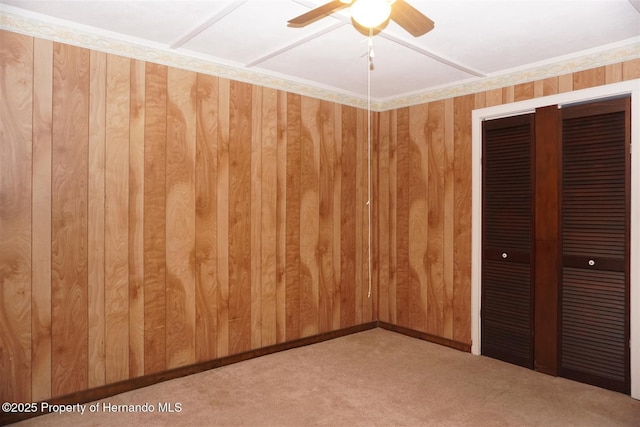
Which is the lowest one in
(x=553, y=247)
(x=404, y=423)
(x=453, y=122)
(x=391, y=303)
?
(x=404, y=423)

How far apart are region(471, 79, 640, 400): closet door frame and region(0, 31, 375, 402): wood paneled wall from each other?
1333mm

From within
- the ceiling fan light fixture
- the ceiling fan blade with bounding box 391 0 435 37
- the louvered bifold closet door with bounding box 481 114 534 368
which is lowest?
the louvered bifold closet door with bounding box 481 114 534 368

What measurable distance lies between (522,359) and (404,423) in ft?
4.95

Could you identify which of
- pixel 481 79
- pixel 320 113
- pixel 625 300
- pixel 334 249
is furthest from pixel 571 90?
pixel 334 249

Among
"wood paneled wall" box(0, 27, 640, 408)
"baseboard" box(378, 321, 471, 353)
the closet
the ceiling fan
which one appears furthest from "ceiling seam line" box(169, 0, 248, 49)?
"baseboard" box(378, 321, 471, 353)

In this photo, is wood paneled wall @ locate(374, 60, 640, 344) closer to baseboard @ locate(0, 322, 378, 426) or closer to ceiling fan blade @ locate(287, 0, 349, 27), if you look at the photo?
baseboard @ locate(0, 322, 378, 426)

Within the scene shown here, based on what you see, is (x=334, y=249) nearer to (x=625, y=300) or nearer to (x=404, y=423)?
(x=404, y=423)

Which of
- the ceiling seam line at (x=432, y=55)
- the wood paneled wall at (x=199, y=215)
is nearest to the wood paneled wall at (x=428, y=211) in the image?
the wood paneled wall at (x=199, y=215)

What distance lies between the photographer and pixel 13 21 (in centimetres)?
253

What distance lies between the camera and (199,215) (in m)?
3.31

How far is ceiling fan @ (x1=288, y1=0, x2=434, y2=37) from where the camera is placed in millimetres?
1775

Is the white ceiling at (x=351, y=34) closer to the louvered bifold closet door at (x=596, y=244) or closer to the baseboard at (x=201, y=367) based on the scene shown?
the louvered bifold closet door at (x=596, y=244)

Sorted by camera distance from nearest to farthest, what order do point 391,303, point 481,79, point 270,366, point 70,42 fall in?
point 70,42, point 270,366, point 481,79, point 391,303

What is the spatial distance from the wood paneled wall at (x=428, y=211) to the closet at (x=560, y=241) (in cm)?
20
